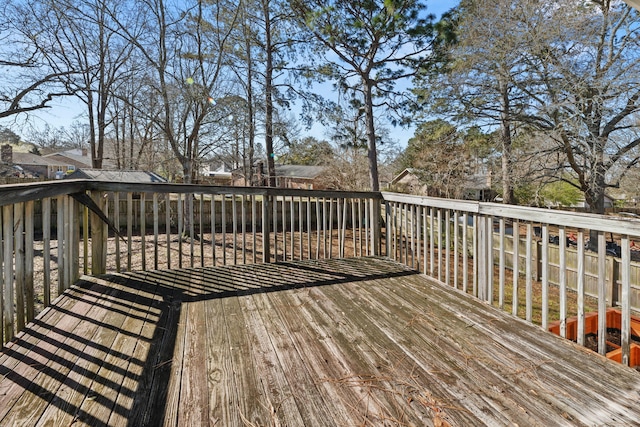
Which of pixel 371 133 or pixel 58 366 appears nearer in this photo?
pixel 58 366

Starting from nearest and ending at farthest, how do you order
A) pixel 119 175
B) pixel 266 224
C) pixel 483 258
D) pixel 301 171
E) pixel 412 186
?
pixel 483 258, pixel 266 224, pixel 119 175, pixel 412 186, pixel 301 171

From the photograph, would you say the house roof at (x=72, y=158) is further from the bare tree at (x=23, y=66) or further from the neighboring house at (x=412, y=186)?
the neighboring house at (x=412, y=186)

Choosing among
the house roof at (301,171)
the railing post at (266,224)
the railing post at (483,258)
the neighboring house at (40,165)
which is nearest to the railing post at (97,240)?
the railing post at (266,224)

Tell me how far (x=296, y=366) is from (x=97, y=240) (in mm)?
2481

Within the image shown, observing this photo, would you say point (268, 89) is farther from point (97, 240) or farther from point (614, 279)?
point (614, 279)

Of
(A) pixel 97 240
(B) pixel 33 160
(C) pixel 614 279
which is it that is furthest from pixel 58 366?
(B) pixel 33 160

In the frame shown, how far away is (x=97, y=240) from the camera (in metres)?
3.02

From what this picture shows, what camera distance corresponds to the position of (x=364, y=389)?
1470 millimetres

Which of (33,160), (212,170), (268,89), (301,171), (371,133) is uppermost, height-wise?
(33,160)

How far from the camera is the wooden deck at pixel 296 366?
4.32 ft

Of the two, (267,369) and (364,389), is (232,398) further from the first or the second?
(364,389)

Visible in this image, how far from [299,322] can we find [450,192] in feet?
45.0

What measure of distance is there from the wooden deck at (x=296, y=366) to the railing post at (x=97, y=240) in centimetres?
41

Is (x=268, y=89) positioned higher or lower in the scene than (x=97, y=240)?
higher
